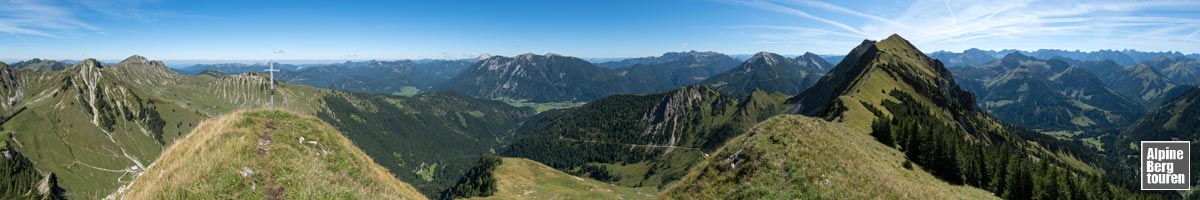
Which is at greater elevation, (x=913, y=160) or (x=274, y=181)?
(x=274, y=181)

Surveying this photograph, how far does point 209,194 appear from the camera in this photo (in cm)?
1720

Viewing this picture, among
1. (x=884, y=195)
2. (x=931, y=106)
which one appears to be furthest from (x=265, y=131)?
(x=931, y=106)

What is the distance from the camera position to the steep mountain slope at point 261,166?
721 inches

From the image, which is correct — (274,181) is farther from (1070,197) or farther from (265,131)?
(1070,197)

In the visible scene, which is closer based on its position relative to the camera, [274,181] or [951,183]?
[274,181]

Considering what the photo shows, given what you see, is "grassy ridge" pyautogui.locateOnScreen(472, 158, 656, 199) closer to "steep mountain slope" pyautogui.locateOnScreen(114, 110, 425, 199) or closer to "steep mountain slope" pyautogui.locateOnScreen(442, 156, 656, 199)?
"steep mountain slope" pyautogui.locateOnScreen(442, 156, 656, 199)

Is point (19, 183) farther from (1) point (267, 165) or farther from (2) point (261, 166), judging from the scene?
(2) point (261, 166)

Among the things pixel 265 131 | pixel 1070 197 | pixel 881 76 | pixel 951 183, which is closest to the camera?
pixel 265 131

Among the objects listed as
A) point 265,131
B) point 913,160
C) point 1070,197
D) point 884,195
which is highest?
point 265,131

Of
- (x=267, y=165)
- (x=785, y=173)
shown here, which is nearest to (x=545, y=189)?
(x=785, y=173)

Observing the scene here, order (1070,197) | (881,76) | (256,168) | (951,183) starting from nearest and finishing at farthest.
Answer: (256,168) < (951,183) < (1070,197) < (881,76)

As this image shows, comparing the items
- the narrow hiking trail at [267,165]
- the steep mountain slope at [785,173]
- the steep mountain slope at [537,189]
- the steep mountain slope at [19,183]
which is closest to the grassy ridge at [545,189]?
the steep mountain slope at [537,189]

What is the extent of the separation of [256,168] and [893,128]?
8242cm

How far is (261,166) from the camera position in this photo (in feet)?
69.6
